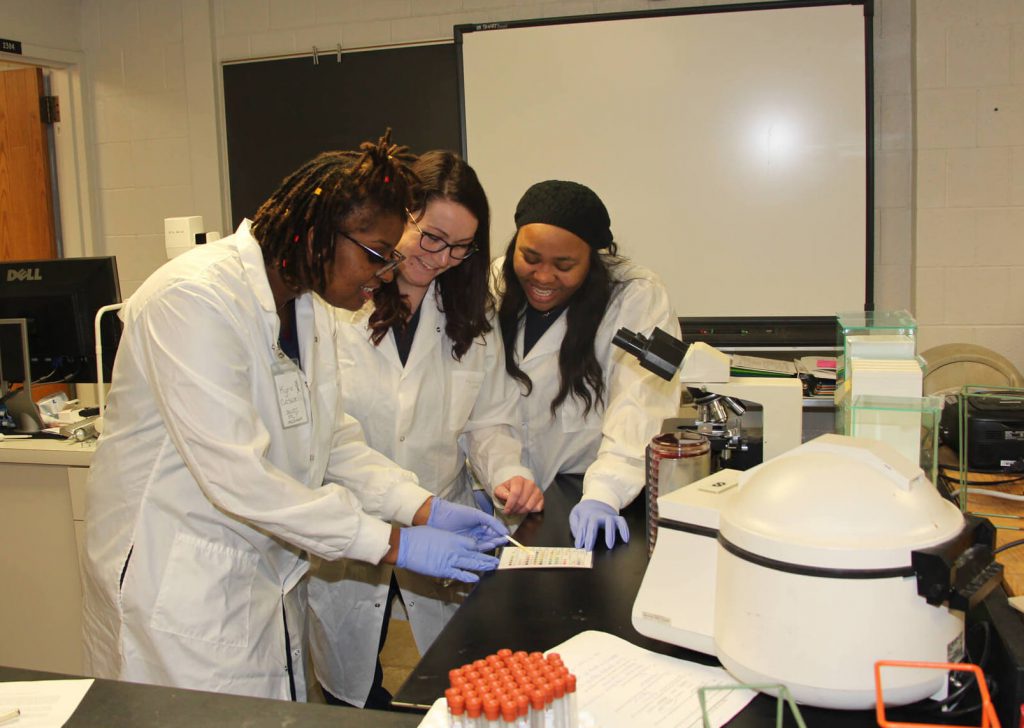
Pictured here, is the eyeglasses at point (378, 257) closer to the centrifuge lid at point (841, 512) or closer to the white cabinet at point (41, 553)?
the centrifuge lid at point (841, 512)

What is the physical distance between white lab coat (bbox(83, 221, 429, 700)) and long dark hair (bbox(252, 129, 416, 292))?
0.05m

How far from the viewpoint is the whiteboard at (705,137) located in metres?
3.36

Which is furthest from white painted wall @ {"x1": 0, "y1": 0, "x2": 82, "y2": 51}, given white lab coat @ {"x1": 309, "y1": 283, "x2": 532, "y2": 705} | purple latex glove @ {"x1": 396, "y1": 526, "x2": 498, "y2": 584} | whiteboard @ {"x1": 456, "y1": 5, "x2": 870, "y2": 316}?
purple latex glove @ {"x1": 396, "y1": 526, "x2": 498, "y2": 584}

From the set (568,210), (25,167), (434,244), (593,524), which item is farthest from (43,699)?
Result: (25,167)

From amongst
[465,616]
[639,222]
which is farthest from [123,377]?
[639,222]

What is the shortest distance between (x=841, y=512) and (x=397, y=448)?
1.17 metres

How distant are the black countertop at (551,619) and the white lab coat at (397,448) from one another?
46cm

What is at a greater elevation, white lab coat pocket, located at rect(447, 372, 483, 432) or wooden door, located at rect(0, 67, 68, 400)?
wooden door, located at rect(0, 67, 68, 400)

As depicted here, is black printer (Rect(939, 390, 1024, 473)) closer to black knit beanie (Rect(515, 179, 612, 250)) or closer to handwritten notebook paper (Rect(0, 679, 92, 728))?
black knit beanie (Rect(515, 179, 612, 250))

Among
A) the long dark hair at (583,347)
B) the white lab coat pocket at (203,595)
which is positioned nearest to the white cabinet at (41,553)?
the white lab coat pocket at (203,595)

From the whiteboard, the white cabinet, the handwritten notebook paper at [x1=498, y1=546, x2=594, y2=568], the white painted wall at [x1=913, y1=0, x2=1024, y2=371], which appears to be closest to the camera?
the handwritten notebook paper at [x1=498, y1=546, x2=594, y2=568]

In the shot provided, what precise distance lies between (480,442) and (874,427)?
89 centimetres

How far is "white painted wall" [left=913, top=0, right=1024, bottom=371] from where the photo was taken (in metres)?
3.18

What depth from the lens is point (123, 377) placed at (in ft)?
4.33
